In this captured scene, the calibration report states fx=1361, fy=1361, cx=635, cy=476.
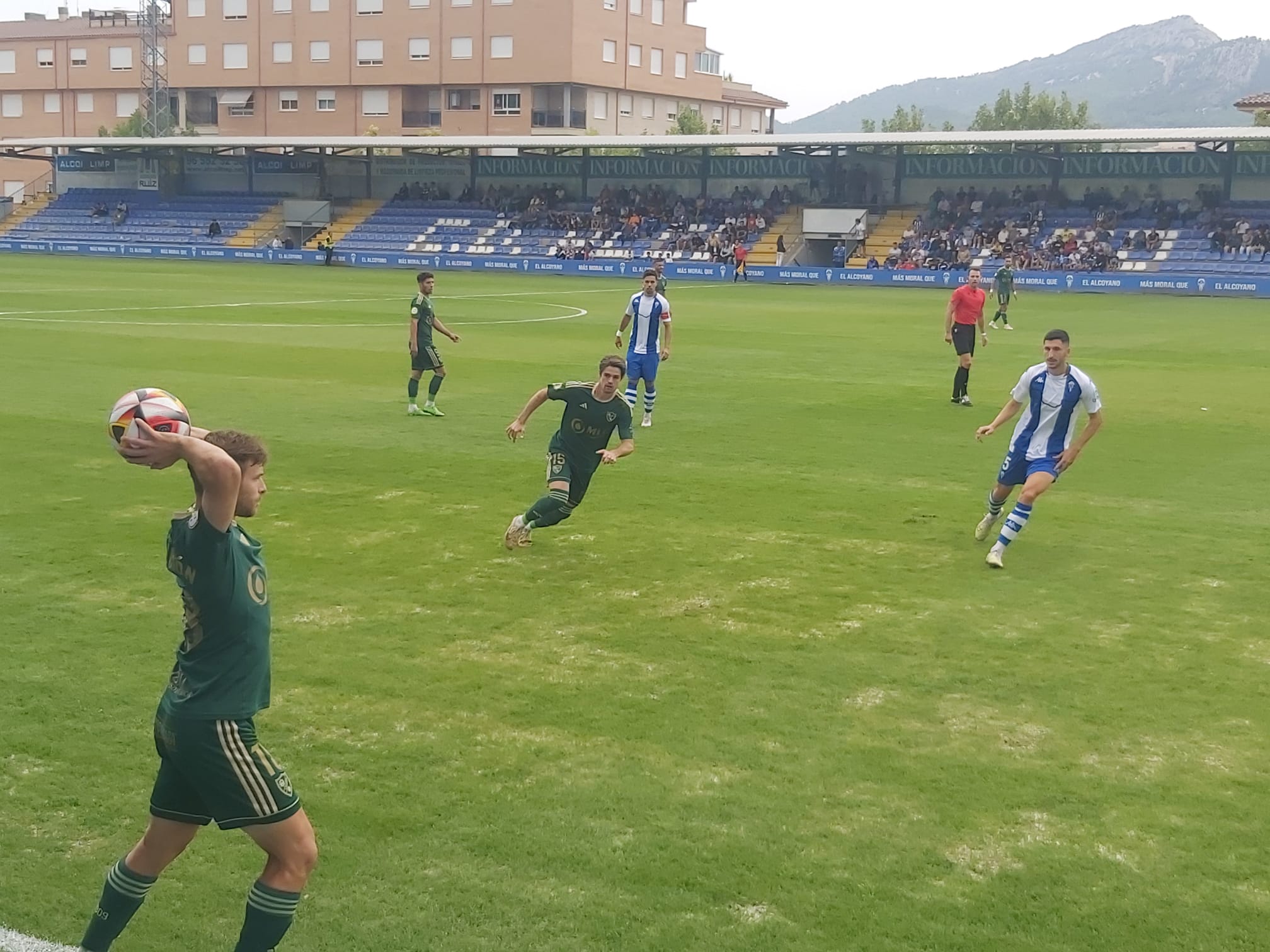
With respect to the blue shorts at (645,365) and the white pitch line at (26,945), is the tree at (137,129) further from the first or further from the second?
the white pitch line at (26,945)

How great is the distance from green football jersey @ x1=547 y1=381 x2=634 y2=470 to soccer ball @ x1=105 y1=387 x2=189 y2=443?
7287 mm

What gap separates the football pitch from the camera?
233 inches

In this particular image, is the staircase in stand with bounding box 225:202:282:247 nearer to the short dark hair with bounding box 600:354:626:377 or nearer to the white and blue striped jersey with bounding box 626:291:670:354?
the white and blue striped jersey with bounding box 626:291:670:354

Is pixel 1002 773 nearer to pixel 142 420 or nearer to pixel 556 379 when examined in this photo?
pixel 142 420

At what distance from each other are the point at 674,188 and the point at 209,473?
69.2 m

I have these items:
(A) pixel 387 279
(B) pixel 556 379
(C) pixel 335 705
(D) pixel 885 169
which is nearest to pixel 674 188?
(D) pixel 885 169

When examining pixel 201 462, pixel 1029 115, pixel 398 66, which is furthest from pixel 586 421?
pixel 1029 115

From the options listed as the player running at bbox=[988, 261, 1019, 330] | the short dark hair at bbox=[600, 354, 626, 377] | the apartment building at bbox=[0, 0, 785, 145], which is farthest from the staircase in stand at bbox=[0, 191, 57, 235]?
the short dark hair at bbox=[600, 354, 626, 377]

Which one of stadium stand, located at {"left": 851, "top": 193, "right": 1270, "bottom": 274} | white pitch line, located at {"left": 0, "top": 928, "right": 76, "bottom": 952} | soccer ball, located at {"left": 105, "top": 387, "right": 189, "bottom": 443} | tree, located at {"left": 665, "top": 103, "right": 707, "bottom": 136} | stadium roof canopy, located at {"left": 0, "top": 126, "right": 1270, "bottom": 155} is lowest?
white pitch line, located at {"left": 0, "top": 928, "right": 76, "bottom": 952}

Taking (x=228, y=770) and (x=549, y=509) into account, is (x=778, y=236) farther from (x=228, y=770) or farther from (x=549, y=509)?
(x=228, y=770)

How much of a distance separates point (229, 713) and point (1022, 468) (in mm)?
8932

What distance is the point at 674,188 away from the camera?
2832 inches

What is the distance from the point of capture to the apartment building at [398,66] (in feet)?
287

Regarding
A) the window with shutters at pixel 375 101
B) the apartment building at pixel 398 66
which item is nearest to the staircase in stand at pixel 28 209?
the apartment building at pixel 398 66
